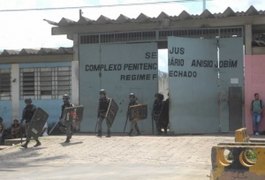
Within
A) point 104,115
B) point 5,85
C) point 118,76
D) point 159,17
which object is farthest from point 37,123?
point 5,85

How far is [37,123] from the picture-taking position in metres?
16.3

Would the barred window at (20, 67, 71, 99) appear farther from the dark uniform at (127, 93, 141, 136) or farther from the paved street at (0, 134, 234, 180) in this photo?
the paved street at (0, 134, 234, 180)

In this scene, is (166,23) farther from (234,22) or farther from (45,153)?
(45,153)

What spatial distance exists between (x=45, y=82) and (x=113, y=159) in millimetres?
8822

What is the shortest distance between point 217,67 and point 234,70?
0.60 meters

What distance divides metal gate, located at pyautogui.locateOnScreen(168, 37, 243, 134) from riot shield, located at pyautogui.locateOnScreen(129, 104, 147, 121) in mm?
985

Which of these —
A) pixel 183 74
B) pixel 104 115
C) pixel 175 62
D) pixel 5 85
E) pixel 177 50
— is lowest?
pixel 104 115

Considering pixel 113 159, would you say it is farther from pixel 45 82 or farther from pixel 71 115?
pixel 45 82

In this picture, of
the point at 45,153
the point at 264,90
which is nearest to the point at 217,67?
the point at 264,90

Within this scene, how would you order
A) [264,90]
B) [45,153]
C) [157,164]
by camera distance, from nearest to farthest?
[157,164]
[45,153]
[264,90]

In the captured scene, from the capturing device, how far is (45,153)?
14469 millimetres

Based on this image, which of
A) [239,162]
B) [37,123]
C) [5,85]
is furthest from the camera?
[5,85]

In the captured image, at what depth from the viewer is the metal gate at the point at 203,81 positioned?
60.2ft

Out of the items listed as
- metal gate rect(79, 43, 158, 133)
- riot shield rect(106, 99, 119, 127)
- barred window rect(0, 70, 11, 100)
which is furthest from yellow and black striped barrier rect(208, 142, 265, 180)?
barred window rect(0, 70, 11, 100)
